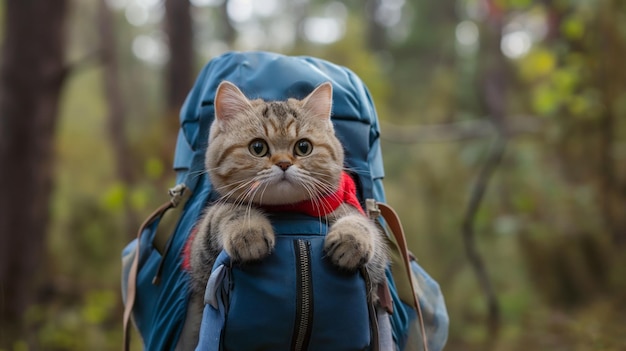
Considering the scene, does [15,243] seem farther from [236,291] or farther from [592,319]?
[592,319]

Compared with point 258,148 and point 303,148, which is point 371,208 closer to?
point 303,148

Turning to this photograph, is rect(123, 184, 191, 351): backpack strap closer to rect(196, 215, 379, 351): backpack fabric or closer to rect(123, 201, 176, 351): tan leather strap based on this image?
rect(123, 201, 176, 351): tan leather strap

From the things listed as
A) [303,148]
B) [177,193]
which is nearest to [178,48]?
[177,193]

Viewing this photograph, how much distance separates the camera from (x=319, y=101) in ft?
6.46

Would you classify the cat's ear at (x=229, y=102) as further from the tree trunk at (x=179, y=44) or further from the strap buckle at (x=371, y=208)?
the tree trunk at (x=179, y=44)

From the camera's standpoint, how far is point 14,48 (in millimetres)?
4484

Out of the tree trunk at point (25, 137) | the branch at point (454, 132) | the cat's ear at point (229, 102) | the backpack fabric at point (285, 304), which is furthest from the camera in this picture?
the branch at point (454, 132)

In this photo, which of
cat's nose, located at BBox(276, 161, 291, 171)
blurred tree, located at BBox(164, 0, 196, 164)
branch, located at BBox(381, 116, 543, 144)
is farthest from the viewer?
blurred tree, located at BBox(164, 0, 196, 164)

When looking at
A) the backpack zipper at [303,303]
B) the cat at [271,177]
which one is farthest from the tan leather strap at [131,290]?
the backpack zipper at [303,303]

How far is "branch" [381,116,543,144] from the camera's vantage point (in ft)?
17.4

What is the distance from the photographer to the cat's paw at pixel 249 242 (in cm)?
170

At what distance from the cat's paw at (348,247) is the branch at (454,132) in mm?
3549

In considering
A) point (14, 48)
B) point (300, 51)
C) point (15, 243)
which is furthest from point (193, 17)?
point (15, 243)

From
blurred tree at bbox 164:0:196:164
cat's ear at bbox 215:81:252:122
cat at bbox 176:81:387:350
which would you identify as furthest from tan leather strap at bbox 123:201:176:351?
blurred tree at bbox 164:0:196:164
